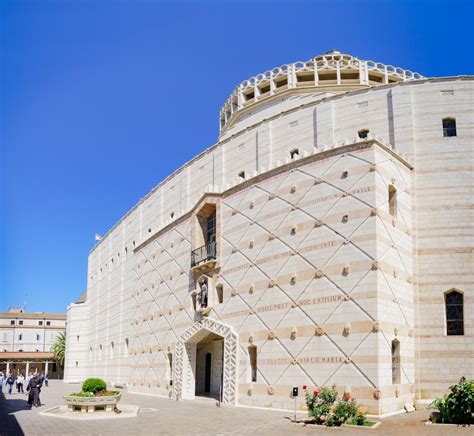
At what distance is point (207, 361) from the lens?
110 feet

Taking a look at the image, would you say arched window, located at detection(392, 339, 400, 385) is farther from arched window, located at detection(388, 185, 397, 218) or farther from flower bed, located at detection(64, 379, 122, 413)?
flower bed, located at detection(64, 379, 122, 413)

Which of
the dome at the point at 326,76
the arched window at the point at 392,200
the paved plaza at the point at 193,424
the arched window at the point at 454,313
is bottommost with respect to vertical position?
the paved plaza at the point at 193,424

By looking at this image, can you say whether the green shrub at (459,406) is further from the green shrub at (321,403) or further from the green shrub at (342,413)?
the green shrub at (321,403)

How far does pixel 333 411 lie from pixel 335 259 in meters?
6.34

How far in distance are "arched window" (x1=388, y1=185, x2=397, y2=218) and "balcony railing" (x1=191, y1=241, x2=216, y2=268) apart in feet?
31.9

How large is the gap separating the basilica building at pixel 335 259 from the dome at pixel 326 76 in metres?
6.49

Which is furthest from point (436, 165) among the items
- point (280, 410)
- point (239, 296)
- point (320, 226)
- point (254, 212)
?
point (280, 410)

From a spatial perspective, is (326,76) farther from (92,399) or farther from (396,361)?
(92,399)

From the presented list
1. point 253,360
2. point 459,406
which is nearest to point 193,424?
point 253,360

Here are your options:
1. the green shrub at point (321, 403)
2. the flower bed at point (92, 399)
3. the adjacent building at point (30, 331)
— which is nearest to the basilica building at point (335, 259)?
the green shrub at point (321, 403)

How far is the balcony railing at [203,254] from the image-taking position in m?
29.8

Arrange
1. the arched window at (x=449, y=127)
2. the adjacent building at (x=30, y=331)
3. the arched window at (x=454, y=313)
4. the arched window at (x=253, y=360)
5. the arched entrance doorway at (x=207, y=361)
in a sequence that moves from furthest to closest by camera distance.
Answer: the adjacent building at (x=30, y=331)
the arched entrance doorway at (x=207, y=361)
the arched window at (x=449, y=127)
the arched window at (x=253, y=360)
the arched window at (x=454, y=313)

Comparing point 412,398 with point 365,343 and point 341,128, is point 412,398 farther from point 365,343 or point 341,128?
point 341,128

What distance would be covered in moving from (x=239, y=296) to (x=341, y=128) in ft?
32.5
